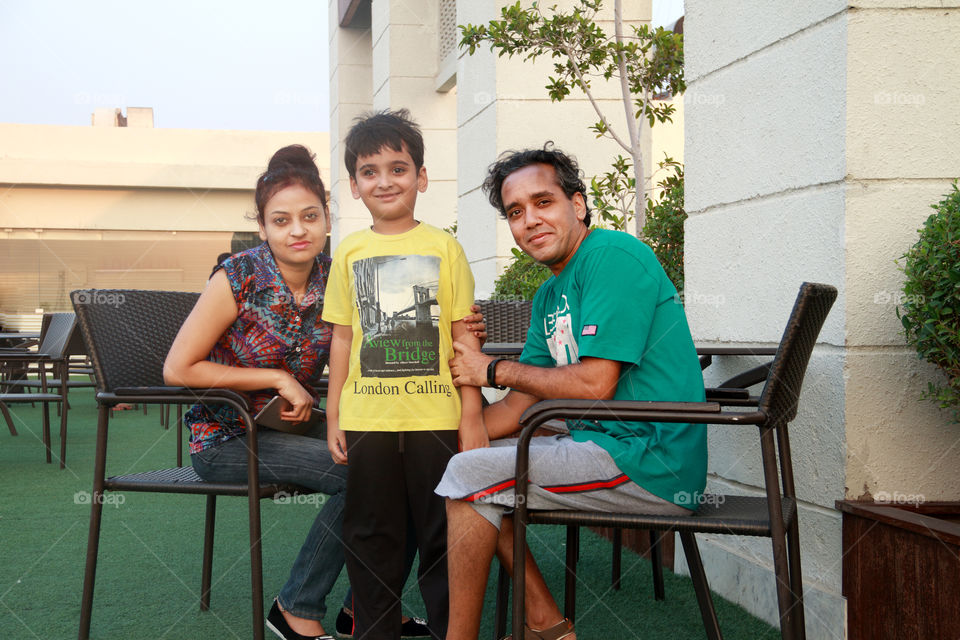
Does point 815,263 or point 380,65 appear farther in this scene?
point 380,65

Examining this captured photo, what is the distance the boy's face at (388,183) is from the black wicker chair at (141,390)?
60 cm

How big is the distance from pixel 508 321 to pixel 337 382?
1.25 meters

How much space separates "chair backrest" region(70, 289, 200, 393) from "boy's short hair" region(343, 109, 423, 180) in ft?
2.49

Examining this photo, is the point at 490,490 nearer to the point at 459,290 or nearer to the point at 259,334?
the point at 459,290

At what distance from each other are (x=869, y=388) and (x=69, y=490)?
13.8 ft

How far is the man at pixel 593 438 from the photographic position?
1837 mm

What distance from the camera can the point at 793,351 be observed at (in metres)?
1.67

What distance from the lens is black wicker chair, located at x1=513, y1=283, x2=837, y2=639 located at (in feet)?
5.41

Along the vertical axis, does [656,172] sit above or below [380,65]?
below

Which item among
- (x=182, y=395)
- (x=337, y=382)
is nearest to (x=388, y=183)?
(x=337, y=382)

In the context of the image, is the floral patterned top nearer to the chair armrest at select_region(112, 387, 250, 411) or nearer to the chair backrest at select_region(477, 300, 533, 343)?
the chair armrest at select_region(112, 387, 250, 411)

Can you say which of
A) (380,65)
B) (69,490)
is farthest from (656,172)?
(69,490)

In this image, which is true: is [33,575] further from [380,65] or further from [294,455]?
[380,65]

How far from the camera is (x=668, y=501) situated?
1835mm
